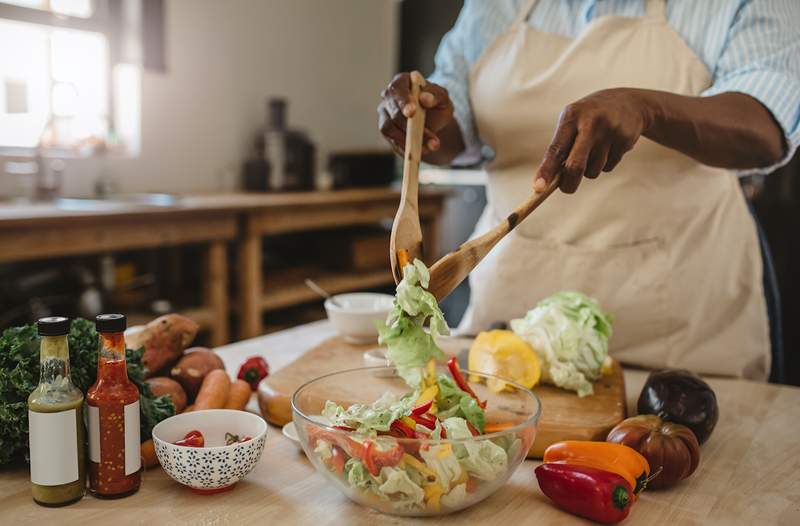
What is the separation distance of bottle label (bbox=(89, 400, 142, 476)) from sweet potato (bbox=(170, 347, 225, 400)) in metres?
0.27

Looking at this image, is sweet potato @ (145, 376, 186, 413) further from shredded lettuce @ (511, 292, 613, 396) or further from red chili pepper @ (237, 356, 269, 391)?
shredded lettuce @ (511, 292, 613, 396)

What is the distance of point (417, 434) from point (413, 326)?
0.17 meters

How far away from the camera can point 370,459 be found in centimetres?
A: 82

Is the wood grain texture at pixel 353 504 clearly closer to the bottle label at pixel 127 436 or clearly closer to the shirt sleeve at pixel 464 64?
the bottle label at pixel 127 436

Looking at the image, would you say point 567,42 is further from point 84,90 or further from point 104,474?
point 84,90

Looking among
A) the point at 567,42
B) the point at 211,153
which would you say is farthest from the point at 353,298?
the point at 211,153

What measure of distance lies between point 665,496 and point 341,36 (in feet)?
13.6

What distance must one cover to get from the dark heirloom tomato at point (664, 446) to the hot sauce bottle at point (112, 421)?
65 centimetres

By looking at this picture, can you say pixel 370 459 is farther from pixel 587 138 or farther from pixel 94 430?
pixel 587 138

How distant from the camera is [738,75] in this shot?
139 cm

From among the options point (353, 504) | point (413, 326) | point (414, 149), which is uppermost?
point (414, 149)

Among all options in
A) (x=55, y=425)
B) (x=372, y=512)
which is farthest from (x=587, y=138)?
(x=55, y=425)

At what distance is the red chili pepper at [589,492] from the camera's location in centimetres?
85

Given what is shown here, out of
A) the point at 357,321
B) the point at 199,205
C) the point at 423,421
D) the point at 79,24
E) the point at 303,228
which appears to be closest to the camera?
the point at 423,421
